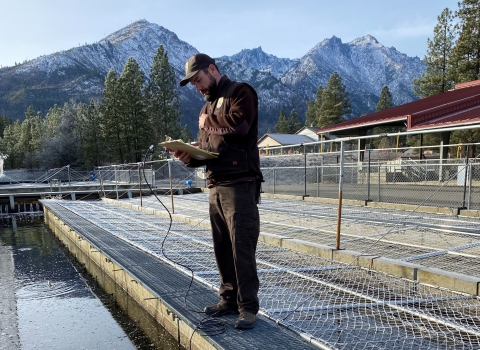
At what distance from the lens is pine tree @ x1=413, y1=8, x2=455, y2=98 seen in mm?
28727

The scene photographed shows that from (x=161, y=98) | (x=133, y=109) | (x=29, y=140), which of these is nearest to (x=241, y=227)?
(x=133, y=109)

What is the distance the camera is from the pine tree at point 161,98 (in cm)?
4175

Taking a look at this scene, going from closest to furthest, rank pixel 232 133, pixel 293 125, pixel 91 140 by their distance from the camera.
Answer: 1. pixel 232 133
2. pixel 91 140
3. pixel 293 125

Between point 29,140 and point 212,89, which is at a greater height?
Answer: point 29,140

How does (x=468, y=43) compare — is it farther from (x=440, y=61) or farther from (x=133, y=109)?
(x=133, y=109)

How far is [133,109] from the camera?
38.7m

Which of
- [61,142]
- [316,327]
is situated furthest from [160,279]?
[61,142]

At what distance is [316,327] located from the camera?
2926 mm

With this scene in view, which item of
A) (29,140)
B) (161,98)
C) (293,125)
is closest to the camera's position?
(161,98)

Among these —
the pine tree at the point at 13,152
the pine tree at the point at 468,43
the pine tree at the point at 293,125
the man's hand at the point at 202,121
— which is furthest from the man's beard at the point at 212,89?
the pine tree at the point at 293,125

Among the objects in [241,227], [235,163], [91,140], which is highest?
[91,140]

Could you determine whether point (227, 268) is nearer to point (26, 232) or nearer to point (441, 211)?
point (441, 211)

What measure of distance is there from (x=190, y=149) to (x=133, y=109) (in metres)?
38.1

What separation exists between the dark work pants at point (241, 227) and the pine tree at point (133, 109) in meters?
36.7
